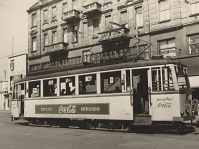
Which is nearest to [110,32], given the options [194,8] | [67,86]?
[194,8]

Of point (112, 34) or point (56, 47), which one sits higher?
point (112, 34)

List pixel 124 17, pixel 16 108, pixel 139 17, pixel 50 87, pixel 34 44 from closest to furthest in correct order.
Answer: pixel 50 87, pixel 16 108, pixel 139 17, pixel 124 17, pixel 34 44

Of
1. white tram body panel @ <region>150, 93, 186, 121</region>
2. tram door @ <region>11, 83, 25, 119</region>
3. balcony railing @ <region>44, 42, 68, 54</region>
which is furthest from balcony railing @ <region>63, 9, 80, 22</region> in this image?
white tram body panel @ <region>150, 93, 186, 121</region>

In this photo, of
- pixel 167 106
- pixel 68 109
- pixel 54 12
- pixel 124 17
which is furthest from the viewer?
pixel 54 12

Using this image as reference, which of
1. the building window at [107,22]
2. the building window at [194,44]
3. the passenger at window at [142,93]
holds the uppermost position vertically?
the building window at [107,22]

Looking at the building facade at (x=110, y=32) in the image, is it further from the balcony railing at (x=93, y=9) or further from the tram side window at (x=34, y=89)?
the tram side window at (x=34, y=89)

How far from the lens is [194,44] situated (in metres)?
22.6

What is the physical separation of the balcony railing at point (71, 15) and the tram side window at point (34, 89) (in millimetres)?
15455

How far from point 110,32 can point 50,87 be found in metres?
12.7

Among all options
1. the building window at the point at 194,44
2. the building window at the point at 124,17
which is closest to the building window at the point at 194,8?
the building window at the point at 194,44

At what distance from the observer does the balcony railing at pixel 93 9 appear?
29.4 metres

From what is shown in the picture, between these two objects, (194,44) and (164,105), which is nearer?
(164,105)

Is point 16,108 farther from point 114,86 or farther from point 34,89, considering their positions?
point 114,86

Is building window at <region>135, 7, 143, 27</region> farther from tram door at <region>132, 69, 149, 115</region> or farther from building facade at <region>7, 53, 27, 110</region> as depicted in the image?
building facade at <region>7, 53, 27, 110</region>
